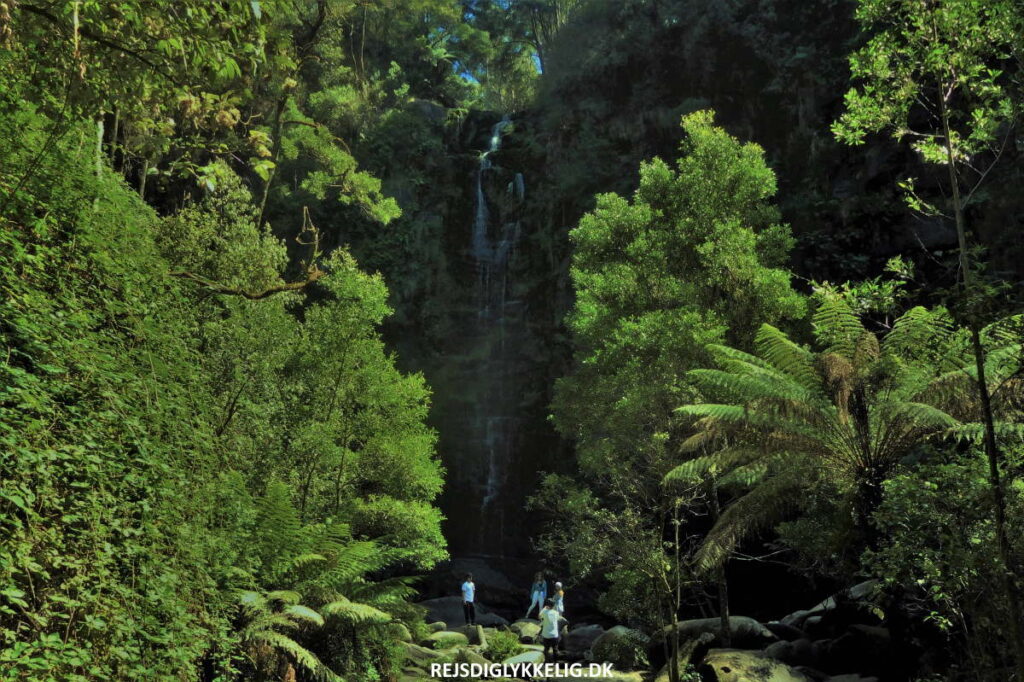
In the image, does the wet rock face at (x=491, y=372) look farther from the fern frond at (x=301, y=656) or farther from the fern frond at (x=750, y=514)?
the fern frond at (x=301, y=656)

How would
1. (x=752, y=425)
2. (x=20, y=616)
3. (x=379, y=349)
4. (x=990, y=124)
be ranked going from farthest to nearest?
(x=379, y=349)
(x=752, y=425)
(x=990, y=124)
(x=20, y=616)

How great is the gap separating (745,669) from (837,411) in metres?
3.50

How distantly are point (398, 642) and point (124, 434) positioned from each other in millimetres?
7560

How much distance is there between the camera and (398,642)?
10633mm

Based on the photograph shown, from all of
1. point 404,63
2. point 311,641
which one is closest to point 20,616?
point 311,641

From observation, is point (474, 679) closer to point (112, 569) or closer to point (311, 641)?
point (311, 641)

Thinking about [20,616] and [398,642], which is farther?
[398,642]

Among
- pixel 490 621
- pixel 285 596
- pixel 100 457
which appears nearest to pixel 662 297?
pixel 285 596

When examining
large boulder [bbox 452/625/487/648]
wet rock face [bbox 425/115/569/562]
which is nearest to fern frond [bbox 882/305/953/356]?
large boulder [bbox 452/625/487/648]

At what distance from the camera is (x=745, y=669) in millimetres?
9703

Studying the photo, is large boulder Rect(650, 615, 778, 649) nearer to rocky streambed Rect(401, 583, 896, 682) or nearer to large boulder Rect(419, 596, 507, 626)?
rocky streambed Rect(401, 583, 896, 682)

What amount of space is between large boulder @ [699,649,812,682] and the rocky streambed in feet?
0.04

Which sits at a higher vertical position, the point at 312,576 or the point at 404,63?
the point at 404,63

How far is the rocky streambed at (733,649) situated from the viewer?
9.86 meters
